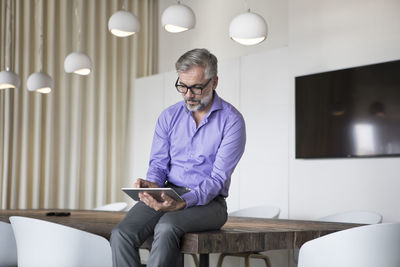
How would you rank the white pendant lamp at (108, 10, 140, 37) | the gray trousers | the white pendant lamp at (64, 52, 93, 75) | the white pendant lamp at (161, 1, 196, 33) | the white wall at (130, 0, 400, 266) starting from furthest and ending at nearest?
the white pendant lamp at (64, 52, 93, 75) < the white wall at (130, 0, 400, 266) < the white pendant lamp at (108, 10, 140, 37) < the white pendant lamp at (161, 1, 196, 33) < the gray trousers

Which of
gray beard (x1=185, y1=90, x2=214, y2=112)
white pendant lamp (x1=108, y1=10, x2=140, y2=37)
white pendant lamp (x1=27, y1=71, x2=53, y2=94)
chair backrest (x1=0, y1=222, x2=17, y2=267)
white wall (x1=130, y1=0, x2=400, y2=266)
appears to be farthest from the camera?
white pendant lamp (x1=27, y1=71, x2=53, y2=94)

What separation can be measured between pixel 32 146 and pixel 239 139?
4.87m

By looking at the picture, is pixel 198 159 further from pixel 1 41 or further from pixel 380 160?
pixel 1 41

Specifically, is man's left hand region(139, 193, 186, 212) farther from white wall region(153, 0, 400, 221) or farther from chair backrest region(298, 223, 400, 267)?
white wall region(153, 0, 400, 221)

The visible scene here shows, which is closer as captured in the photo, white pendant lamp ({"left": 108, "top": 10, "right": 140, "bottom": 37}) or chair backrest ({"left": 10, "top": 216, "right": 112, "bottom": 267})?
chair backrest ({"left": 10, "top": 216, "right": 112, "bottom": 267})

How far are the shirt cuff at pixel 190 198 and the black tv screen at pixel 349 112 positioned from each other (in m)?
2.65

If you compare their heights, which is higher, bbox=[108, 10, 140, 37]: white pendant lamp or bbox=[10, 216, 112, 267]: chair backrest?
bbox=[108, 10, 140, 37]: white pendant lamp

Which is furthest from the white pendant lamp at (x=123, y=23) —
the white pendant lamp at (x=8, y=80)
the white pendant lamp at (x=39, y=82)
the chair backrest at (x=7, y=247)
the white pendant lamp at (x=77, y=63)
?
the chair backrest at (x=7, y=247)

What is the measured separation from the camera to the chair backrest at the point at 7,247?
362 cm

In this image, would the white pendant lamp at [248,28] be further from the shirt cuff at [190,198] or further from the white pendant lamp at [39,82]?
the white pendant lamp at [39,82]

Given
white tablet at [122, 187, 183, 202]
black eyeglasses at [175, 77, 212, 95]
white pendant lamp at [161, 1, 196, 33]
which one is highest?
white pendant lamp at [161, 1, 196, 33]

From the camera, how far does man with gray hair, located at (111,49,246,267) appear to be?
2.34 m

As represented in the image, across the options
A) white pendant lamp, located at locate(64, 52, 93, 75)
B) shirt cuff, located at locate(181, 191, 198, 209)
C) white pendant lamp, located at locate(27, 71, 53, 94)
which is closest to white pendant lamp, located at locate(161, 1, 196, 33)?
white pendant lamp, located at locate(64, 52, 93, 75)

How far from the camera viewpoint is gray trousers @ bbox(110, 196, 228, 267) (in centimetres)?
225
